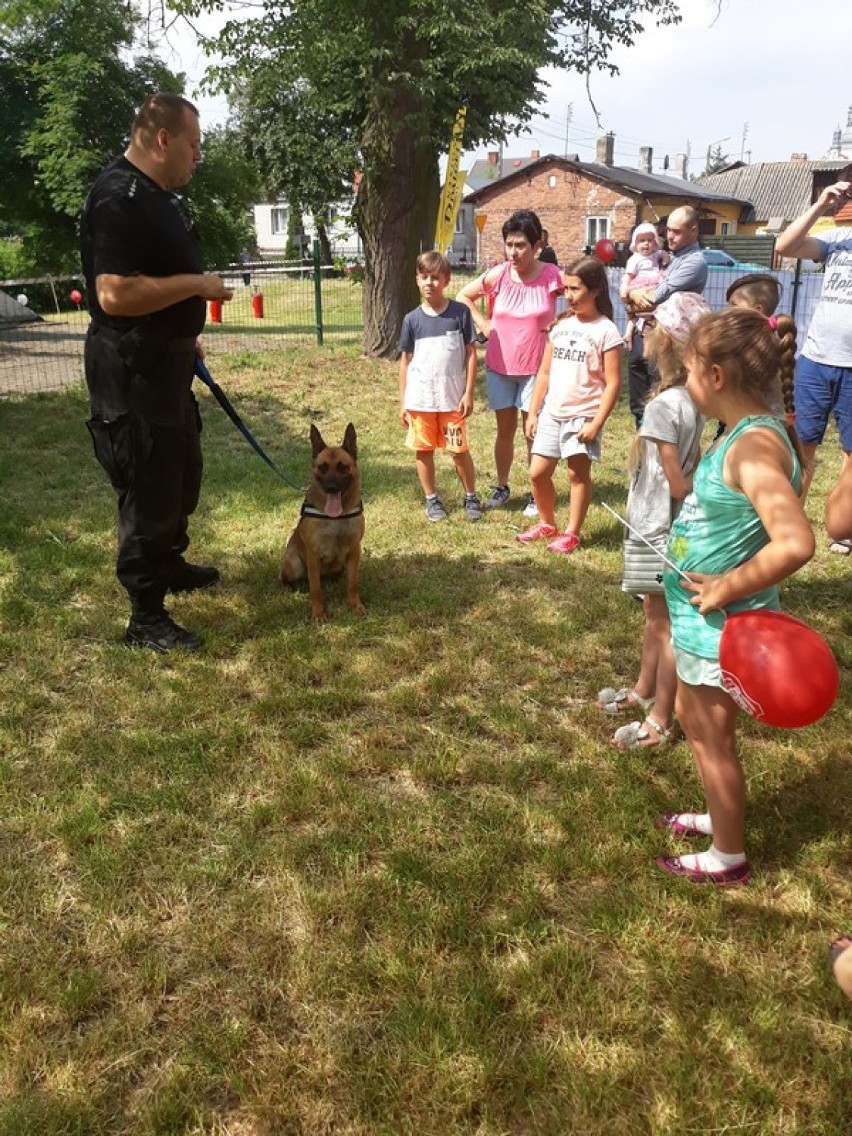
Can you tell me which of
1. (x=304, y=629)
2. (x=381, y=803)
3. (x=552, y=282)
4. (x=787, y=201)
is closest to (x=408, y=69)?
(x=552, y=282)

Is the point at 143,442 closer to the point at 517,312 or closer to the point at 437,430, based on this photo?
the point at 437,430

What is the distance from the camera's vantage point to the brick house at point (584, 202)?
45062mm

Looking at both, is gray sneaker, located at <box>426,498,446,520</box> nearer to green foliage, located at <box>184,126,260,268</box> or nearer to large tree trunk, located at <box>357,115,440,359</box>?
large tree trunk, located at <box>357,115,440,359</box>

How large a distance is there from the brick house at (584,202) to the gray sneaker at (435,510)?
133 feet

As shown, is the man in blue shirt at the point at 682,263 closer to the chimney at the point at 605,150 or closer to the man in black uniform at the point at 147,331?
the man in black uniform at the point at 147,331

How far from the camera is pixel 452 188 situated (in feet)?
39.9

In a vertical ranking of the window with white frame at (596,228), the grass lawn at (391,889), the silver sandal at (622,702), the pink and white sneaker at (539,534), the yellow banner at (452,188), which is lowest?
the grass lawn at (391,889)

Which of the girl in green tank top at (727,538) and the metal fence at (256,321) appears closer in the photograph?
the girl in green tank top at (727,538)

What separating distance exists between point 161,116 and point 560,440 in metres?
2.97

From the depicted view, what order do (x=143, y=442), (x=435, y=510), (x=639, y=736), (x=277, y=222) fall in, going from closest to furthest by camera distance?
(x=639, y=736)
(x=143, y=442)
(x=435, y=510)
(x=277, y=222)

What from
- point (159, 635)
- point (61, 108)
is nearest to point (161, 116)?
point (159, 635)

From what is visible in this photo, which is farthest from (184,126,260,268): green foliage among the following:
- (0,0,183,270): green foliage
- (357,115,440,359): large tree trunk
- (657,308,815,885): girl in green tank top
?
(657,308,815,885): girl in green tank top

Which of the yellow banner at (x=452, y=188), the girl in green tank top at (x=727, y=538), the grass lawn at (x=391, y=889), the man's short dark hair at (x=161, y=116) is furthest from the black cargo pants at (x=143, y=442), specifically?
the yellow banner at (x=452, y=188)

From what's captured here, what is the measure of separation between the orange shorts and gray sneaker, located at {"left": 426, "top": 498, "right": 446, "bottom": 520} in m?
0.46
